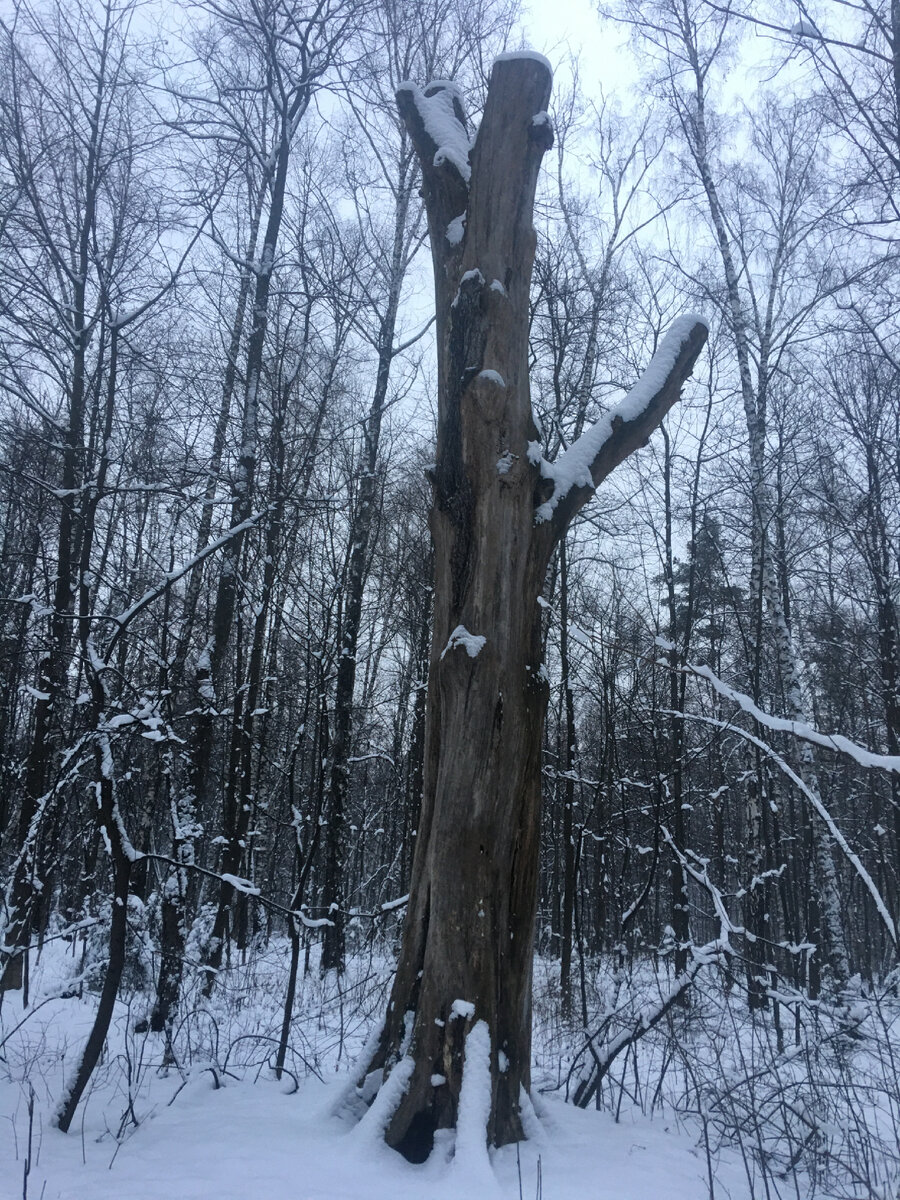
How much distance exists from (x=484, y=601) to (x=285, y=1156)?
231 centimetres

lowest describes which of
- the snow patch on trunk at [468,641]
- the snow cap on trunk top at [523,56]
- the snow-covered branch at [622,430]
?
the snow patch on trunk at [468,641]

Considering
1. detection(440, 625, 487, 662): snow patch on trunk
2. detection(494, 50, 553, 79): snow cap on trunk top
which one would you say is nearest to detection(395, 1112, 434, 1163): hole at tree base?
detection(440, 625, 487, 662): snow patch on trunk

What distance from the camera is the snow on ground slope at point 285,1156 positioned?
254 centimetres

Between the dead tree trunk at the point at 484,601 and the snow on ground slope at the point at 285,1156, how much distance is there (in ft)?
0.68

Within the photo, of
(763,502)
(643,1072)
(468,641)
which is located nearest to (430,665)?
(468,641)

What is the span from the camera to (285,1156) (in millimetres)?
2807

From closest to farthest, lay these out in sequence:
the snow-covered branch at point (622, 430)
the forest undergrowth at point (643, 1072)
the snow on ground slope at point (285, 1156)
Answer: the snow on ground slope at point (285, 1156), the forest undergrowth at point (643, 1072), the snow-covered branch at point (622, 430)

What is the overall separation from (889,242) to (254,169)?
23.3 feet

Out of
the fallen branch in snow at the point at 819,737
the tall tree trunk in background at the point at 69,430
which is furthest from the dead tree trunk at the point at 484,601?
the tall tree trunk in background at the point at 69,430

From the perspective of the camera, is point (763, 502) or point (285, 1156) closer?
point (285, 1156)

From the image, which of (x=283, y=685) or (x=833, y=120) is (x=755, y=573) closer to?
(x=833, y=120)

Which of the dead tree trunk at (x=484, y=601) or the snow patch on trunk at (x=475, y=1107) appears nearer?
the snow patch on trunk at (x=475, y=1107)

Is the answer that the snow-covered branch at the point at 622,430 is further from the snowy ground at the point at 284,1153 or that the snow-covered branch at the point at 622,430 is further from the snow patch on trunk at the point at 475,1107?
the snowy ground at the point at 284,1153

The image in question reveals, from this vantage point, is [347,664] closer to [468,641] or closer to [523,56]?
[468,641]
